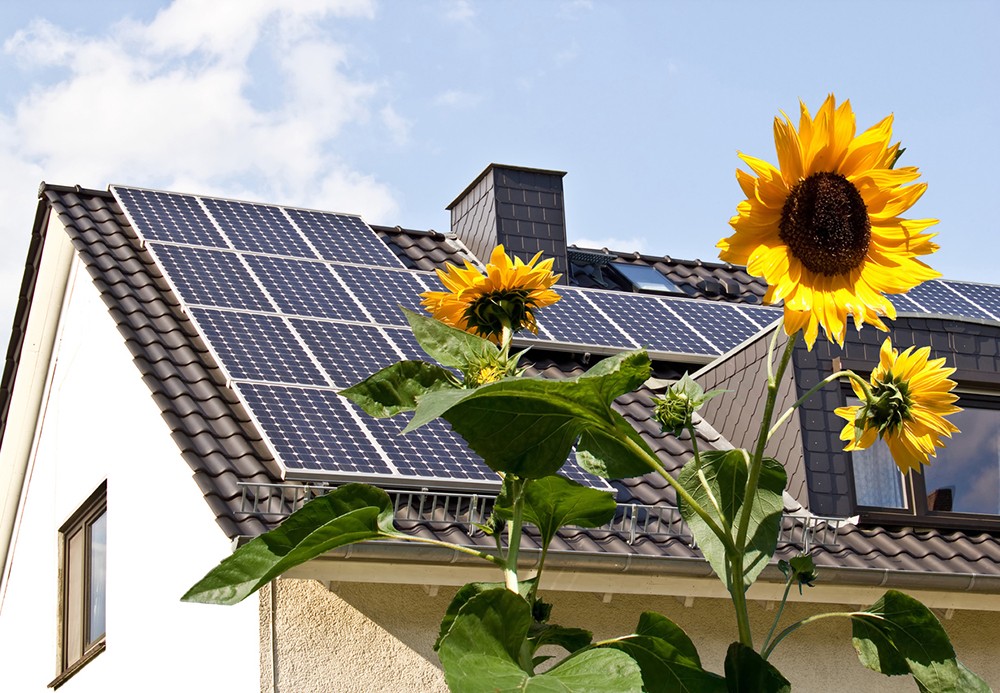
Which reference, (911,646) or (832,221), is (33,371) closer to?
(911,646)

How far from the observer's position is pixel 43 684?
458 inches

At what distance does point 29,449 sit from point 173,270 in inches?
148

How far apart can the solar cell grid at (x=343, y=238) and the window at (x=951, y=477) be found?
4.08 m

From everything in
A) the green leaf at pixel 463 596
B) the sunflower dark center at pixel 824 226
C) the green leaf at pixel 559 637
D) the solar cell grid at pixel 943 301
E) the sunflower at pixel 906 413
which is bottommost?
the green leaf at pixel 559 637

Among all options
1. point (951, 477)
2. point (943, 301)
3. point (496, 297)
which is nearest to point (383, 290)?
point (951, 477)

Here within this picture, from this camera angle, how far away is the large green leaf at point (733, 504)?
262 centimetres

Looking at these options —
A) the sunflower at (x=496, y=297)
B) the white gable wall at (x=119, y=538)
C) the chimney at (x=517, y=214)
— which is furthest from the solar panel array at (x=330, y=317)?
the sunflower at (x=496, y=297)

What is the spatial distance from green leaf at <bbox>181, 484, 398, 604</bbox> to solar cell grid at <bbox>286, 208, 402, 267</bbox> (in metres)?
9.22

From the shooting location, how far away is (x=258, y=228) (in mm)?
12211

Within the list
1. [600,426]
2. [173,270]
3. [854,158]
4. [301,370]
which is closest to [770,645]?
[600,426]

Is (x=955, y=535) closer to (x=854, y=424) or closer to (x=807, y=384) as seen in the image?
(x=807, y=384)

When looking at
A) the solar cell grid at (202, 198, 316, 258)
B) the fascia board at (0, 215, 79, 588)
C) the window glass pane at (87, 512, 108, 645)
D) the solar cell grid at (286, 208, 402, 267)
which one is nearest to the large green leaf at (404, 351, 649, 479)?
the window glass pane at (87, 512, 108, 645)

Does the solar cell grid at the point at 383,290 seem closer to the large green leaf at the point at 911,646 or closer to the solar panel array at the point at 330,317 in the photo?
the solar panel array at the point at 330,317

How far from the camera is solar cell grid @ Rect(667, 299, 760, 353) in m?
12.1
